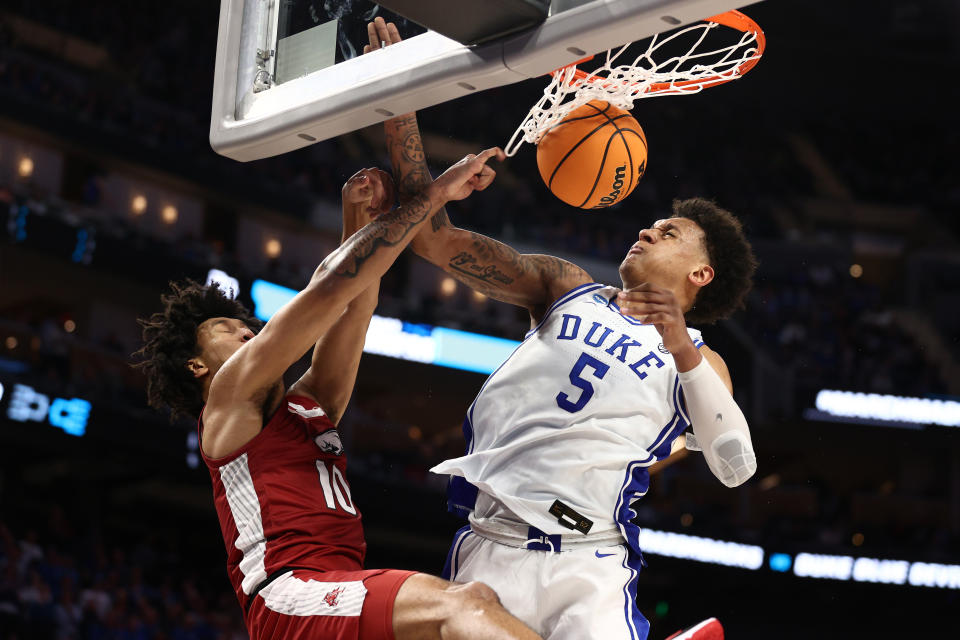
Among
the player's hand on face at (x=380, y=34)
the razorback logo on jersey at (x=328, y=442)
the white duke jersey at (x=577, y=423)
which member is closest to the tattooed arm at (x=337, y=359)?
the razorback logo on jersey at (x=328, y=442)

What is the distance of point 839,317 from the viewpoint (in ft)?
55.2

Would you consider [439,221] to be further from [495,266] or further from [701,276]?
[701,276]

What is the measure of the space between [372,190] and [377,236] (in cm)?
28

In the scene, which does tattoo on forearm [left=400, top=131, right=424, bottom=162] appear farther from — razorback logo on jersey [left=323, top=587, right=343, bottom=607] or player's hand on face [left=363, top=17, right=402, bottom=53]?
razorback logo on jersey [left=323, top=587, right=343, bottom=607]

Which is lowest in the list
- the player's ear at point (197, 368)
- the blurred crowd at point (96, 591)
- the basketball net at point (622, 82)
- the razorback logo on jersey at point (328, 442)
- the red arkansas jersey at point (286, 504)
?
the blurred crowd at point (96, 591)

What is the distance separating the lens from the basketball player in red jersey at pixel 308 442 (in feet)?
9.82

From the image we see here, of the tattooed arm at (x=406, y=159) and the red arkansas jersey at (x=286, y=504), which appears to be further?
the tattooed arm at (x=406, y=159)

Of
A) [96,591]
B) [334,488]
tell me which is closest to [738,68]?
[334,488]

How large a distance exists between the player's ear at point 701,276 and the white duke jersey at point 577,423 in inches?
8.7

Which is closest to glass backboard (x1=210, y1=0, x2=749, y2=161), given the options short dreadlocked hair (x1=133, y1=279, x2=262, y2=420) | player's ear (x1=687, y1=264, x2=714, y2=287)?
short dreadlocked hair (x1=133, y1=279, x2=262, y2=420)

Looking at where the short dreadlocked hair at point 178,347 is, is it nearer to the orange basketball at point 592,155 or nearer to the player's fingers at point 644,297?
the orange basketball at point 592,155

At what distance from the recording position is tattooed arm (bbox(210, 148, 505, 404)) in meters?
3.14

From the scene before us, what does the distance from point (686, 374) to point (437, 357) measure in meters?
12.2

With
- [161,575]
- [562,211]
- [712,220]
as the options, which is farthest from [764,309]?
[712,220]
